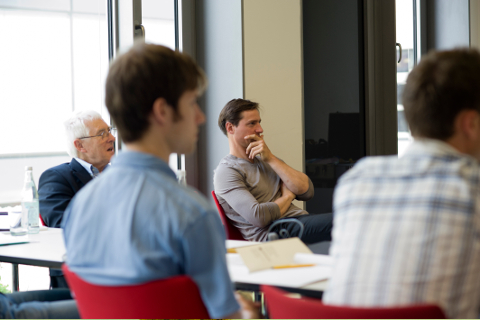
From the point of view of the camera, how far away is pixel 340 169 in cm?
472

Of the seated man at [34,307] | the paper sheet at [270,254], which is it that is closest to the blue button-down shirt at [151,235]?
the paper sheet at [270,254]

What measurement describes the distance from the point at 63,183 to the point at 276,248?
136 cm

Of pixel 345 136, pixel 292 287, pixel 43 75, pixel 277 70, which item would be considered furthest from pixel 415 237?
pixel 345 136

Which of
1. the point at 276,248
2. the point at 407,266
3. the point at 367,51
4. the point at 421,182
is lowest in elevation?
the point at 276,248

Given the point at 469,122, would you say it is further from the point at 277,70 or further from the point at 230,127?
the point at 277,70

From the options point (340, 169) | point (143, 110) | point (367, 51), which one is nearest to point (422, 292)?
point (143, 110)

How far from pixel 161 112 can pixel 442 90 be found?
2.09ft

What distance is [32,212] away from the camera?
2.38 meters

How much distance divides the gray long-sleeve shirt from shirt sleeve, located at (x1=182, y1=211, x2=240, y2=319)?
5.89 feet

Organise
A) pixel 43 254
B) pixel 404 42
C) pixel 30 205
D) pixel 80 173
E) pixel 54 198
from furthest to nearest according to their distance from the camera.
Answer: pixel 404 42, pixel 80 173, pixel 54 198, pixel 30 205, pixel 43 254

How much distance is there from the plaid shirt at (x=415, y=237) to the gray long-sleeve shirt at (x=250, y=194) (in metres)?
1.79

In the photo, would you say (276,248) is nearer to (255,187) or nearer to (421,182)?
(421,182)

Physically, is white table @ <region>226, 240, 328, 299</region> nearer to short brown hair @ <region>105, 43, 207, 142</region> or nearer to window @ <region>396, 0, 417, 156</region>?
short brown hair @ <region>105, 43, 207, 142</region>

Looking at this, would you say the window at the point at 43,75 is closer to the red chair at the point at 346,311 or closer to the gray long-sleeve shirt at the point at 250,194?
the gray long-sleeve shirt at the point at 250,194
